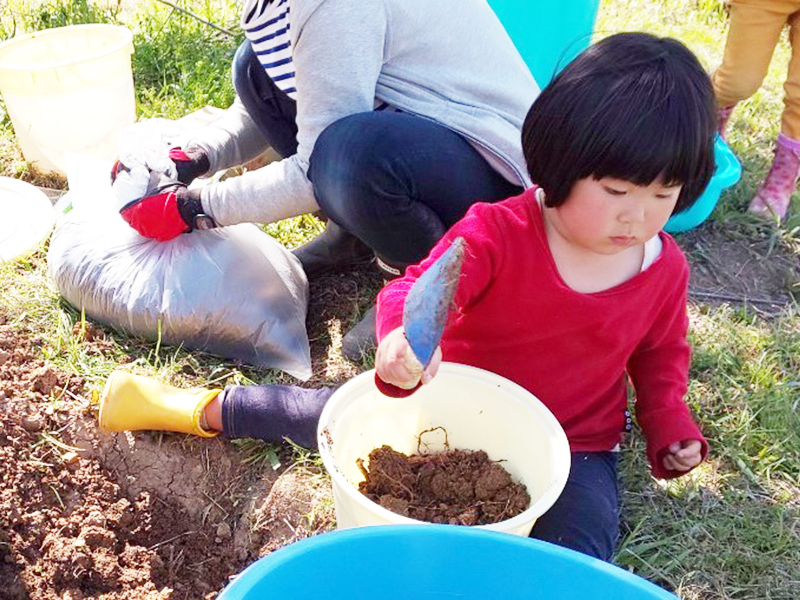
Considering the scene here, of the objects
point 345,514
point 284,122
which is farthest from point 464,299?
point 284,122

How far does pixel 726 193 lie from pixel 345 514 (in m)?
1.81

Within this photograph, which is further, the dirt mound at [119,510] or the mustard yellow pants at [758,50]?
the mustard yellow pants at [758,50]

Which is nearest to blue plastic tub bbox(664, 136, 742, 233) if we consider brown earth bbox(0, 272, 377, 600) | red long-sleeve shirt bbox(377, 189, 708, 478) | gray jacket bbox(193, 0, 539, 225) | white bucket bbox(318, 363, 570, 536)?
gray jacket bbox(193, 0, 539, 225)

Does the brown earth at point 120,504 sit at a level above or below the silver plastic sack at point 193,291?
below

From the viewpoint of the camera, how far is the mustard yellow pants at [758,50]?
7.80ft

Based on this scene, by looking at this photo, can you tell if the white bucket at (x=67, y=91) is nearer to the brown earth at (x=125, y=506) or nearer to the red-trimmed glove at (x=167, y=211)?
the red-trimmed glove at (x=167, y=211)

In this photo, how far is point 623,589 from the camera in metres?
0.82

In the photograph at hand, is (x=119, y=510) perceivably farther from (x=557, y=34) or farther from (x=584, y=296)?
(x=557, y=34)

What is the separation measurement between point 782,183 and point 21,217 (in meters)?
2.02

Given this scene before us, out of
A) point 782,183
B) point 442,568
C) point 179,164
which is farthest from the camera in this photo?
point 782,183

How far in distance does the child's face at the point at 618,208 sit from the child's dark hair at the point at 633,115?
2 cm

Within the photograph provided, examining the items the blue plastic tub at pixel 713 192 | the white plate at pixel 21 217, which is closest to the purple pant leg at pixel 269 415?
the white plate at pixel 21 217

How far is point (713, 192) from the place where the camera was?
84.3 inches

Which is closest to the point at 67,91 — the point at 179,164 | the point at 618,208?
the point at 179,164
